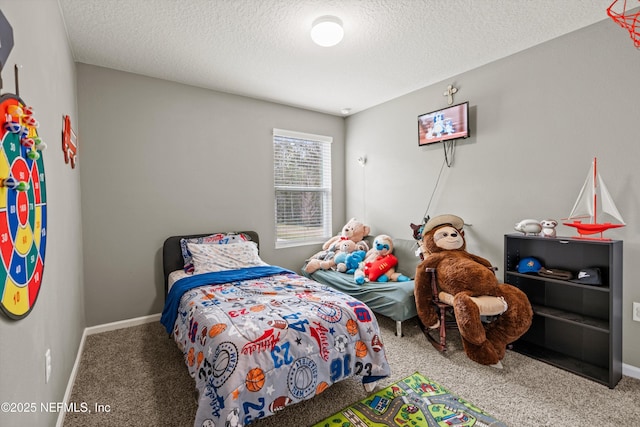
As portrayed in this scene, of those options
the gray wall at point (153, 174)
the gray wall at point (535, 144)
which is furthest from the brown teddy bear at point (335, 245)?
the gray wall at point (153, 174)

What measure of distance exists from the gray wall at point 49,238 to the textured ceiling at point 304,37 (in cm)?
41

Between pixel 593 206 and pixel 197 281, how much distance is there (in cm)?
309

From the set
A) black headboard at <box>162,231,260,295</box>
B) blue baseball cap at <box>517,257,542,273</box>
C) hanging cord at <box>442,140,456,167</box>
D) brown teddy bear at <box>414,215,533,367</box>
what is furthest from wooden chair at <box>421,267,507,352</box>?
black headboard at <box>162,231,260,295</box>

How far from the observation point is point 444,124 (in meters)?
3.18

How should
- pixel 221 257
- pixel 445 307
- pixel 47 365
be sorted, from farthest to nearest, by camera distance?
pixel 221 257 → pixel 445 307 → pixel 47 365

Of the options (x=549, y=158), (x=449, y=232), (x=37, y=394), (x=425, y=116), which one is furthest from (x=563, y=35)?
(x=37, y=394)

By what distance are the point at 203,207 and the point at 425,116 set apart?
2740 mm

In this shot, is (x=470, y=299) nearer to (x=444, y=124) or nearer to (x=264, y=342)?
(x=264, y=342)

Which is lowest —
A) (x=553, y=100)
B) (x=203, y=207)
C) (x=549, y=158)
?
(x=203, y=207)

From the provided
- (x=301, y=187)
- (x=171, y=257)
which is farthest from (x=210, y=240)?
(x=301, y=187)

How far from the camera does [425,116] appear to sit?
3.38 m

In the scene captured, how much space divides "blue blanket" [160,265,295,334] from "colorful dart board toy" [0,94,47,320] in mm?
1185

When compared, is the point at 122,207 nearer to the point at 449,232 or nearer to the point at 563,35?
the point at 449,232

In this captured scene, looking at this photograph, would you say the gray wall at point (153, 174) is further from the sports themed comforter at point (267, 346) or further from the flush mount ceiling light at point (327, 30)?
the flush mount ceiling light at point (327, 30)
